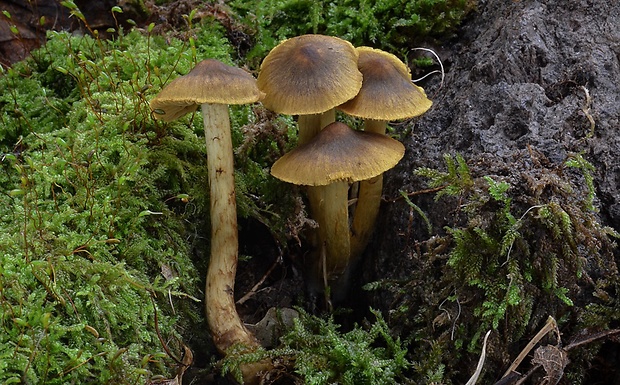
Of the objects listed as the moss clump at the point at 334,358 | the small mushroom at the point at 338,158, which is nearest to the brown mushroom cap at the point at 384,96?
the small mushroom at the point at 338,158

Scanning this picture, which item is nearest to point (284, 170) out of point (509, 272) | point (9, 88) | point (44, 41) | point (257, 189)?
point (257, 189)

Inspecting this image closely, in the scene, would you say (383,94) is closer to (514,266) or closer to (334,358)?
(514,266)

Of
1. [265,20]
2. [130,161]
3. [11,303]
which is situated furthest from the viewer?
[265,20]

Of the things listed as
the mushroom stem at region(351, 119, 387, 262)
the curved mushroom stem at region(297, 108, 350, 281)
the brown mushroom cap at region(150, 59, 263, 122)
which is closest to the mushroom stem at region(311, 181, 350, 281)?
the curved mushroom stem at region(297, 108, 350, 281)

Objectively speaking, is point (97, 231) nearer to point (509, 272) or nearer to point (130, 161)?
point (130, 161)

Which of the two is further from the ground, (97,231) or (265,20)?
(265,20)

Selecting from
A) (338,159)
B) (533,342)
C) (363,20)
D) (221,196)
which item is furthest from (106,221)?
(363,20)

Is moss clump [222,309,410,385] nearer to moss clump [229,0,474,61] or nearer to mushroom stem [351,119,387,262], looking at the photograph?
mushroom stem [351,119,387,262]
